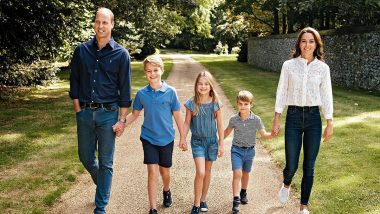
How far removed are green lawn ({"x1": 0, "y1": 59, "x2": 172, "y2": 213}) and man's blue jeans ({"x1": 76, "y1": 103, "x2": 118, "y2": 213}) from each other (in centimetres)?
101

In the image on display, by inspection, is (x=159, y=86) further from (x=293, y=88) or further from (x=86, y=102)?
(x=293, y=88)

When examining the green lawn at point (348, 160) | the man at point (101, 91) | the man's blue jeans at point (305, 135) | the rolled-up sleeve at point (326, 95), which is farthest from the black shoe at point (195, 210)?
the rolled-up sleeve at point (326, 95)

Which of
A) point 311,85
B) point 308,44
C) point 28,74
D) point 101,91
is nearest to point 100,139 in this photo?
point 101,91

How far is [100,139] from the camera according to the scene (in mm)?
4742

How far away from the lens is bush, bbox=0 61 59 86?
15.3 metres

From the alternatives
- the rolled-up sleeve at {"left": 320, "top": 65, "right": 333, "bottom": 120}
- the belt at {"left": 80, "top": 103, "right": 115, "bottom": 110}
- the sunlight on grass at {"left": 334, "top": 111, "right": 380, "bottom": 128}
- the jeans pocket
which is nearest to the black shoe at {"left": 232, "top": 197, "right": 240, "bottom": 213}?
the jeans pocket

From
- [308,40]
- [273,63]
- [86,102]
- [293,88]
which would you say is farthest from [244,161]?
[273,63]

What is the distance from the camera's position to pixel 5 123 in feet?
35.6

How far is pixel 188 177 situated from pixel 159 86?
2.14 metres

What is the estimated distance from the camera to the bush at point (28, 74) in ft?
50.2

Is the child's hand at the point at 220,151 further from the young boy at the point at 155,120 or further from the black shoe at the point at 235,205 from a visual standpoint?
the black shoe at the point at 235,205

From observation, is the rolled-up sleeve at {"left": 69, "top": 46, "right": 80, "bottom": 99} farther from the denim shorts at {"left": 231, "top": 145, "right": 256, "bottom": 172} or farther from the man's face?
the denim shorts at {"left": 231, "top": 145, "right": 256, "bottom": 172}

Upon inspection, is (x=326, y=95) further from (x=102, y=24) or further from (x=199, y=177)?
(x=102, y=24)

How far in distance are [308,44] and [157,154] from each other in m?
2.11
